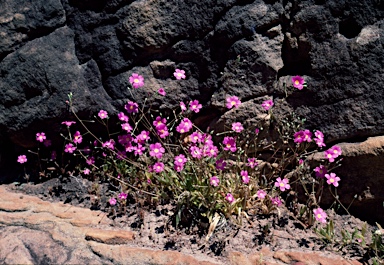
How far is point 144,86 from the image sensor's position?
13.7 ft

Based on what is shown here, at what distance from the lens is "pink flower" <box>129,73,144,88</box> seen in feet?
12.8

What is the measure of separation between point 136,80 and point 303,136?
155 centimetres

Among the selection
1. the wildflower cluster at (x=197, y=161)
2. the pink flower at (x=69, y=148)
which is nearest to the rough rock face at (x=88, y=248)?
the wildflower cluster at (x=197, y=161)

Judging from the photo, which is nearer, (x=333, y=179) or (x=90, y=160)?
(x=333, y=179)

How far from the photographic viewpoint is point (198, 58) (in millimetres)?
4094

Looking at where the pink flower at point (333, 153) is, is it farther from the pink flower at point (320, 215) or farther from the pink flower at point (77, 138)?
the pink flower at point (77, 138)

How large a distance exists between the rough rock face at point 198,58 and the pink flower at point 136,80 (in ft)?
0.74

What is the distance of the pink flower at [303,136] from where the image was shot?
3.79 meters

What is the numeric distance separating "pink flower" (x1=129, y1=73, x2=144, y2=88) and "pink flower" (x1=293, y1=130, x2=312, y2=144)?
143 cm

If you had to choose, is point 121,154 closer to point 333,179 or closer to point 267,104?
point 267,104

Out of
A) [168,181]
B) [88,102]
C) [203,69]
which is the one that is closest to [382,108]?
[203,69]

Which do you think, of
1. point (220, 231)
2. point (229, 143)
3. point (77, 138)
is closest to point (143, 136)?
point (77, 138)

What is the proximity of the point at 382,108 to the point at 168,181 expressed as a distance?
1924 mm

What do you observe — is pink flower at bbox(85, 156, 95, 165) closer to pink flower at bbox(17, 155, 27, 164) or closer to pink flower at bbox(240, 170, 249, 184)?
pink flower at bbox(17, 155, 27, 164)
